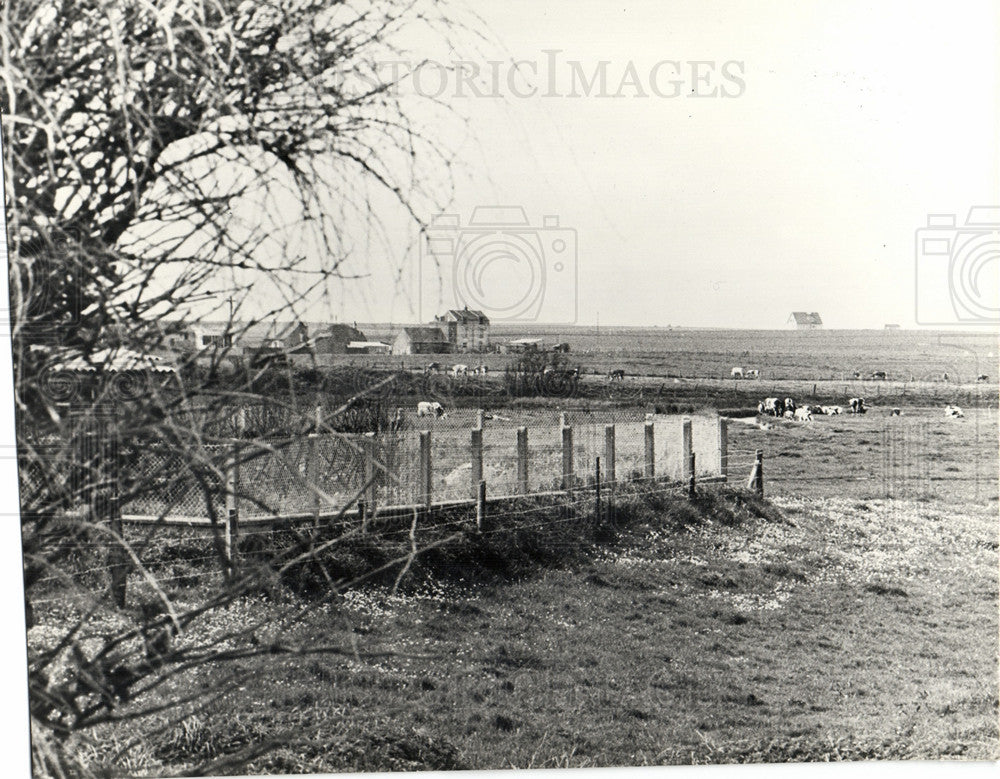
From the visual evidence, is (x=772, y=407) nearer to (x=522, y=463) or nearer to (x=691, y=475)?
(x=691, y=475)

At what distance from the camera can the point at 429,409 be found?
3678mm

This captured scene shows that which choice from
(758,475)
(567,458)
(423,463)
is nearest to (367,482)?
(423,463)

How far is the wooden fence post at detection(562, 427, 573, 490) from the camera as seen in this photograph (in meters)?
3.84

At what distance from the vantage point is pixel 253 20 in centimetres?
310

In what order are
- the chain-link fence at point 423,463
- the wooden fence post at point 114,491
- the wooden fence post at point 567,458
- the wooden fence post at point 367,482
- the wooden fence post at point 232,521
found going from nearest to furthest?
the wooden fence post at point 114,491, the chain-link fence at point 423,463, the wooden fence post at point 232,521, the wooden fence post at point 367,482, the wooden fence post at point 567,458

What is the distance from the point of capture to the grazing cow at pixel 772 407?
13.0 feet

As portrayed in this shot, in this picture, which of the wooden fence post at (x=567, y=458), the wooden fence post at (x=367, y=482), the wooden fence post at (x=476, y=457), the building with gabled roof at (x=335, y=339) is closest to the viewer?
the building with gabled roof at (x=335, y=339)

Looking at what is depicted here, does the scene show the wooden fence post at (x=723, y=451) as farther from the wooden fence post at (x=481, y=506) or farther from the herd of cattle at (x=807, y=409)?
the wooden fence post at (x=481, y=506)

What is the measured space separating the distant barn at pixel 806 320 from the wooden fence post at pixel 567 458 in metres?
0.95

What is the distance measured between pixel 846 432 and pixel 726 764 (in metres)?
1.37

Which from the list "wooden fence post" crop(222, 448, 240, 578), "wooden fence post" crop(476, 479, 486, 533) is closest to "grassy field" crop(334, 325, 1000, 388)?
"wooden fence post" crop(476, 479, 486, 533)

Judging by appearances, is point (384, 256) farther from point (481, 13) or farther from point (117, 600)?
point (117, 600)
